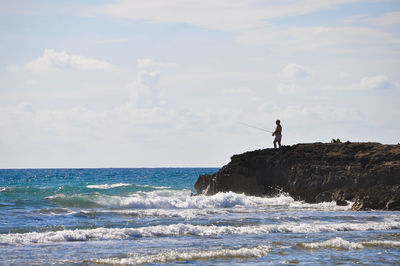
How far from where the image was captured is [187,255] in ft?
48.3

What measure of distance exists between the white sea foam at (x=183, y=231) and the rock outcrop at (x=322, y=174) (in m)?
5.13

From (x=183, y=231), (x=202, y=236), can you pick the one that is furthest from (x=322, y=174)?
(x=202, y=236)

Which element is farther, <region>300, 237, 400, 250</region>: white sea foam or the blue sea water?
<region>300, 237, 400, 250</region>: white sea foam

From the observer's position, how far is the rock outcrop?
26547mm

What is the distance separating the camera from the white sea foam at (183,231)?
57.5 feet

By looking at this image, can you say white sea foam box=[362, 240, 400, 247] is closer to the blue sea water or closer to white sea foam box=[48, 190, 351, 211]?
the blue sea water

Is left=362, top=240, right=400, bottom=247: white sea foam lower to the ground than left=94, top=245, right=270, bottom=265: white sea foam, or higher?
higher

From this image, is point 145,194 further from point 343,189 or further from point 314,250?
point 314,250

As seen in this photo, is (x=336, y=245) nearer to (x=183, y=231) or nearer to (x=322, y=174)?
(x=183, y=231)

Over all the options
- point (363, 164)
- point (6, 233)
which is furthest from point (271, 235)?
point (363, 164)

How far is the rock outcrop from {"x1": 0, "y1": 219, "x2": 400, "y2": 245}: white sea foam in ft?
16.8

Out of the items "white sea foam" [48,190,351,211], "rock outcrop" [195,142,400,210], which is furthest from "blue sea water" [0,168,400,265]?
"rock outcrop" [195,142,400,210]

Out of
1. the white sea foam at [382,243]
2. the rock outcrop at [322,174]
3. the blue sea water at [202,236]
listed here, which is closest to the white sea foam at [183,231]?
the blue sea water at [202,236]

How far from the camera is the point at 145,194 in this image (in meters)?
40.5
